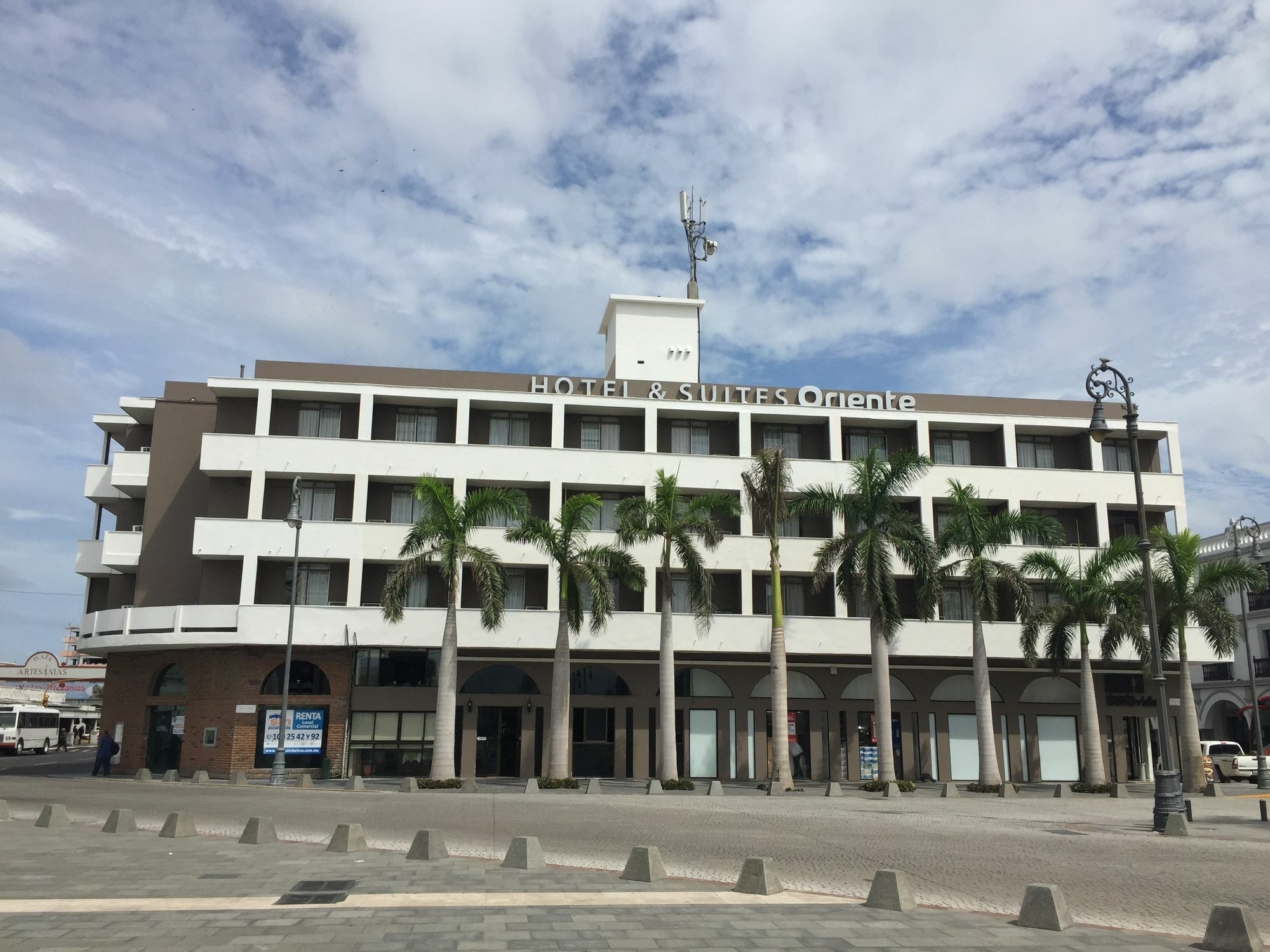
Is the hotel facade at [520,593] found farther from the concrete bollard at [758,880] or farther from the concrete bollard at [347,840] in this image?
the concrete bollard at [758,880]

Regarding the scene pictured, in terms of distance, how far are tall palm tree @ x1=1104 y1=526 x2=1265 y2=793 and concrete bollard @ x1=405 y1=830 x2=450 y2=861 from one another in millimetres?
31342

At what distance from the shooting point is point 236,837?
1908 cm

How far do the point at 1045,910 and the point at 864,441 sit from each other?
37921 mm

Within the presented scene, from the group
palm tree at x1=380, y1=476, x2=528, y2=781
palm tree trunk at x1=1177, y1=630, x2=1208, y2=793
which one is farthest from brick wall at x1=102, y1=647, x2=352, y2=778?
palm tree trunk at x1=1177, y1=630, x2=1208, y2=793

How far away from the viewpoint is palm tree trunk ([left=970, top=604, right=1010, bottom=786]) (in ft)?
122

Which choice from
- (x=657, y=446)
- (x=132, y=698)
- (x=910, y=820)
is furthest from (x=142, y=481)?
(x=910, y=820)

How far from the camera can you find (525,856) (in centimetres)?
1502

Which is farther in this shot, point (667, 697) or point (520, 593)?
point (520, 593)

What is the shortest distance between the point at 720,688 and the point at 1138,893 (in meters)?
30.1

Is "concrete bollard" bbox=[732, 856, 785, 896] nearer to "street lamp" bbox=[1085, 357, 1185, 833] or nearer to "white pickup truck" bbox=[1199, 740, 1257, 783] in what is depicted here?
"street lamp" bbox=[1085, 357, 1185, 833]

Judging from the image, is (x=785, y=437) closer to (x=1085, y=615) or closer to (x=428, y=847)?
(x=1085, y=615)

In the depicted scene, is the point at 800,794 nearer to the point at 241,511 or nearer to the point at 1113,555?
the point at 1113,555

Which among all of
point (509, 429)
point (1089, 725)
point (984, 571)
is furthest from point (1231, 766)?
point (509, 429)

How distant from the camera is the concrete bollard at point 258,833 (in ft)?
57.3
